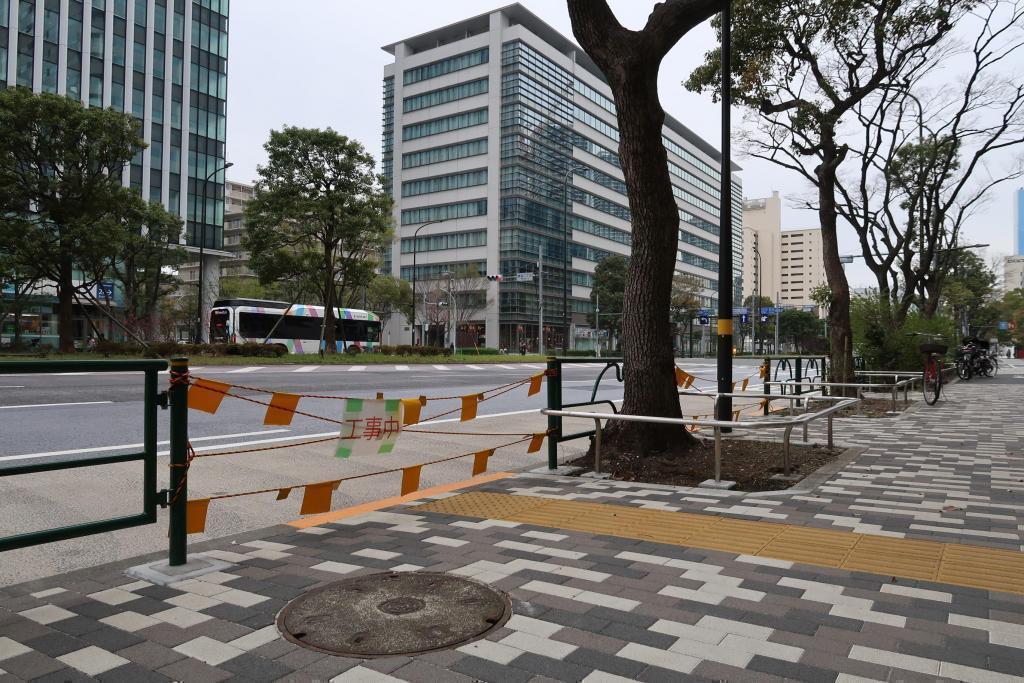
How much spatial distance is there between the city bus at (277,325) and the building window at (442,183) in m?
33.7

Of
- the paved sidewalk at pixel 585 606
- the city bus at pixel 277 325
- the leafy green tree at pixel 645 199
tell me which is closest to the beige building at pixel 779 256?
the city bus at pixel 277 325

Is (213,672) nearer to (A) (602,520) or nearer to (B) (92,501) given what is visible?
(A) (602,520)

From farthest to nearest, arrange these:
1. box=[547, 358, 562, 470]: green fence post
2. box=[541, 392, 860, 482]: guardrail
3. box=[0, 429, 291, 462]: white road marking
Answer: box=[0, 429, 291, 462]: white road marking < box=[547, 358, 562, 470]: green fence post < box=[541, 392, 860, 482]: guardrail

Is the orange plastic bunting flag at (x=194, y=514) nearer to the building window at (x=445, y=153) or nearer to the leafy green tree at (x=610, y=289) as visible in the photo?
the leafy green tree at (x=610, y=289)

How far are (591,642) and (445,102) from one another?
79.8 m

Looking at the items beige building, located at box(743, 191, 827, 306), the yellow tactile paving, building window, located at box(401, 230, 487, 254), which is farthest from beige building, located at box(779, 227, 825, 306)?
the yellow tactile paving

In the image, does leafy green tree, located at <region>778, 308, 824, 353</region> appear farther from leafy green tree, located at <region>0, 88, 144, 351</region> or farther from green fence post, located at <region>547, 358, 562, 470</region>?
green fence post, located at <region>547, 358, 562, 470</region>

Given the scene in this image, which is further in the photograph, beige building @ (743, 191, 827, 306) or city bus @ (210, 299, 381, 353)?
beige building @ (743, 191, 827, 306)

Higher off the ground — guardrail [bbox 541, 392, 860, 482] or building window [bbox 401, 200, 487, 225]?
building window [bbox 401, 200, 487, 225]

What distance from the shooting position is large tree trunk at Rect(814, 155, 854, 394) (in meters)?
16.8

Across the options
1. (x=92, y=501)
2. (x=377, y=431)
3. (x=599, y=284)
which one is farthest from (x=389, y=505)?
(x=599, y=284)

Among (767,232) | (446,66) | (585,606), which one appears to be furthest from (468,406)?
(767,232)

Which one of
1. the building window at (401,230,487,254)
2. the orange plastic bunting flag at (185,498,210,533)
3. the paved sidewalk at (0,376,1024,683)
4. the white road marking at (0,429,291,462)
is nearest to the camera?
the paved sidewalk at (0,376,1024,683)

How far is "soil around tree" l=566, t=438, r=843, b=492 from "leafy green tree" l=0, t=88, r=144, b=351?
1090 inches
